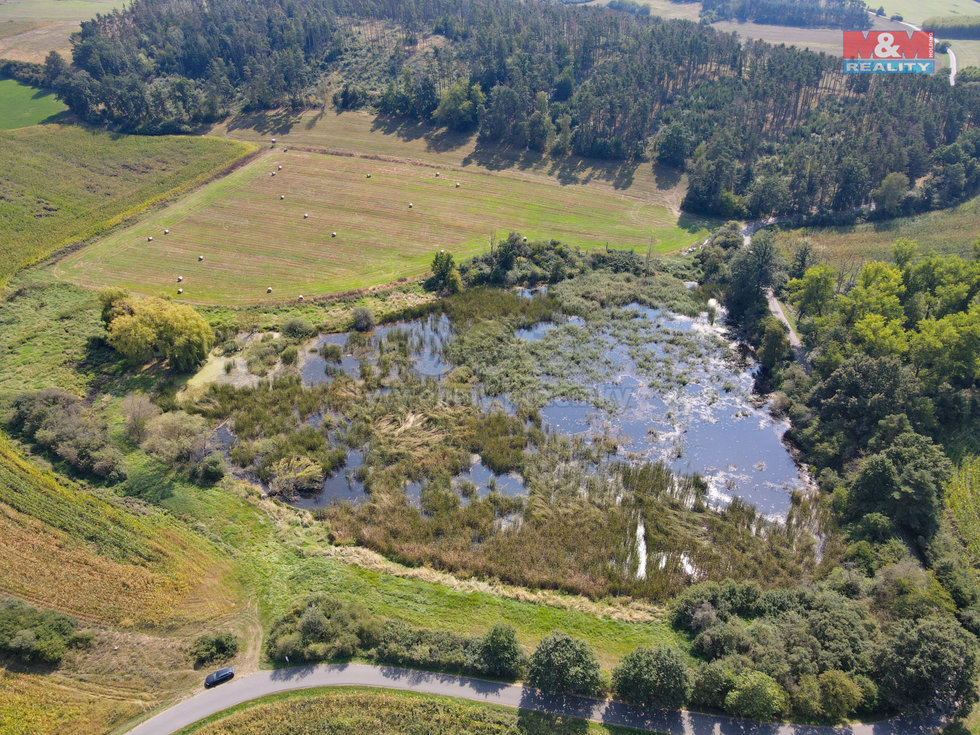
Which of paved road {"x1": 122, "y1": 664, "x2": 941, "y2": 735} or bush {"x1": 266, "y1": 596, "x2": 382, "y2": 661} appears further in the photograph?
bush {"x1": 266, "y1": 596, "x2": 382, "y2": 661}

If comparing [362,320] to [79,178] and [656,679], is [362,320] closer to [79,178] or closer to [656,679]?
[656,679]

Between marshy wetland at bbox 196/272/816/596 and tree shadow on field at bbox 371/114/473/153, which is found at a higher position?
tree shadow on field at bbox 371/114/473/153

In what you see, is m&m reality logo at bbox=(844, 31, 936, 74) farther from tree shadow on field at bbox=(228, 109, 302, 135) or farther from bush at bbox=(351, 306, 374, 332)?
bush at bbox=(351, 306, 374, 332)

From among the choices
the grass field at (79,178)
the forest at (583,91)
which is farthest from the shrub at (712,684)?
the grass field at (79,178)

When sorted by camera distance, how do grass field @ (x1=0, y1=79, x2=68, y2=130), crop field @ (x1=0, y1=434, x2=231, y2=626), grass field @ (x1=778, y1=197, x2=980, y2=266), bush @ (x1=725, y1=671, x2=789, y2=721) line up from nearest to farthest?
bush @ (x1=725, y1=671, x2=789, y2=721) → crop field @ (x1=0, y1=434, x2=231, y2=626) → grass field @ (x1=778, y1=197, x2=980, y2=266) → grass field @ (x1=0, y1=79, x2=68, y2=130)

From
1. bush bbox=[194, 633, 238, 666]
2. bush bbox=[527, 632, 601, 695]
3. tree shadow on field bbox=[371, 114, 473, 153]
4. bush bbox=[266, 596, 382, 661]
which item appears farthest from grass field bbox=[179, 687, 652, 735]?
tree shadow on field bbox=[371, 114, 473, 153]

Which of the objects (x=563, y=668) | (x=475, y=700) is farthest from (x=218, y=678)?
(x=563, y=668)

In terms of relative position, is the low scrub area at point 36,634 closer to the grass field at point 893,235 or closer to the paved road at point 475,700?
the paved road at point 475,700

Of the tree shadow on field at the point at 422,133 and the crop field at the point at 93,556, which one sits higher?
the tree shadow on field at the point at 422,133
